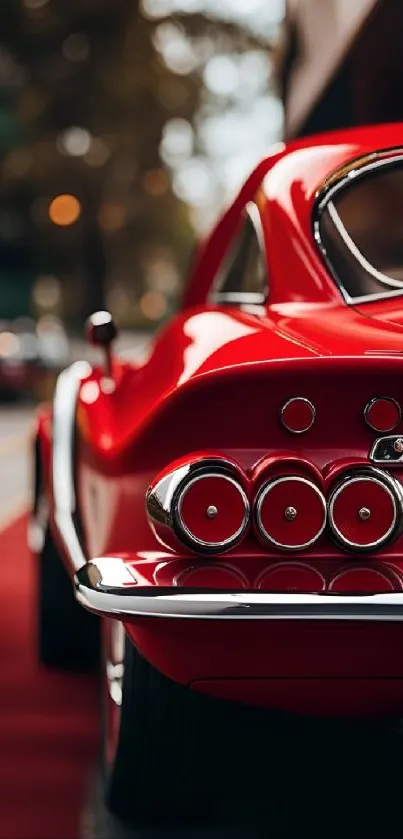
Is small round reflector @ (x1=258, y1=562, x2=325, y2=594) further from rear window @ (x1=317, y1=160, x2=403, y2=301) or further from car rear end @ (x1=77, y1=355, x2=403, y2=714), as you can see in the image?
rear window @ (x1=317, y1=160, x2=403, y2=301)

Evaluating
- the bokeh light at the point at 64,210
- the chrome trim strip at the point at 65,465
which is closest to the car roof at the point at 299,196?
the chrome trim strip at the point at 65,465

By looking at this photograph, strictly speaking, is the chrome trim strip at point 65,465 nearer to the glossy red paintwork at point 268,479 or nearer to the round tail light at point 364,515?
the glossy red paintwork at point 268,479

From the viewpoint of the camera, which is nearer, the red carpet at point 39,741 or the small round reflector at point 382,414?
the small round reflector at point 382,414

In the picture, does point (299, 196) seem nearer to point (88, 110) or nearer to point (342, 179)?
point (342, 179)

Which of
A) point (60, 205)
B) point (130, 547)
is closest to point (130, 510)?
point (130, 547)

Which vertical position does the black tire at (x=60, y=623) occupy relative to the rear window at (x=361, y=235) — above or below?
below

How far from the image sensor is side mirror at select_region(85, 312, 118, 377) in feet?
11.8

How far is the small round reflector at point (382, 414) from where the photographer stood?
239 centimetres

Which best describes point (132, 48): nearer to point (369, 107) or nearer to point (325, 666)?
point (369, 107)

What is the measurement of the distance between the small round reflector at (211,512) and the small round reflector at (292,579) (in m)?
0.10

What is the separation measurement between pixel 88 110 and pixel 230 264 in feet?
101

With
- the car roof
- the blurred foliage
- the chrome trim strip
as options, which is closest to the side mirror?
the chrome trim strip

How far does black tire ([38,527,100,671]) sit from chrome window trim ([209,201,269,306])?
3.47 feet

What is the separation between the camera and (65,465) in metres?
3.53
